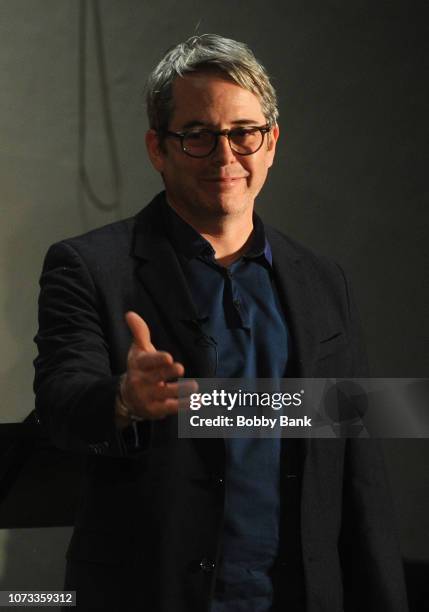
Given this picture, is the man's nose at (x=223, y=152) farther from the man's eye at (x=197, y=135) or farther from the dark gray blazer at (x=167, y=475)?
the dark gray blazer at (x=167, y=475)

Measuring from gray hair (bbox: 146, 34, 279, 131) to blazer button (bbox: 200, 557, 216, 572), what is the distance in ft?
2.05

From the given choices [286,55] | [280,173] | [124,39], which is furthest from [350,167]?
[124,39]

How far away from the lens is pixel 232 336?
127 centimetres

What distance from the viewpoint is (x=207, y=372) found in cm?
122

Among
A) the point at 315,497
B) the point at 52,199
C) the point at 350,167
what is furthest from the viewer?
the point at 350,167

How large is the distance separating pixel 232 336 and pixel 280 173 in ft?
3.52

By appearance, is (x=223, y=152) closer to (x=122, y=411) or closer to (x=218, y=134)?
(x=218, y=134)

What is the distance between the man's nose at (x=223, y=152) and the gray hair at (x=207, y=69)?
84 mm

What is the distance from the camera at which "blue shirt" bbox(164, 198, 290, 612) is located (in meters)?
1.20

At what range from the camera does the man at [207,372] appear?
119 centimetres

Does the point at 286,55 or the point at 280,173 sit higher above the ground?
the point at 286,55

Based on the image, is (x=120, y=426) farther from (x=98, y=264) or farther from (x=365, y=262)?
(x=365, y=262)

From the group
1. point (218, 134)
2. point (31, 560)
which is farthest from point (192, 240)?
point (31, 560)

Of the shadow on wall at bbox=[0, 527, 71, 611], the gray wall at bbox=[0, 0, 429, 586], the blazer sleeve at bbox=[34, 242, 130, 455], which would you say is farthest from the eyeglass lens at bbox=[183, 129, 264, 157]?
the shadow on wall at bbox=[0, 527, 71, 611]
